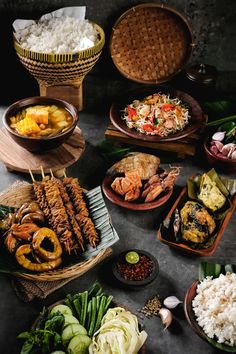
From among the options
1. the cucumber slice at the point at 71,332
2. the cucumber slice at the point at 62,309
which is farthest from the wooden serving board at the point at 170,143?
the cucumber slice at the point at 71,332

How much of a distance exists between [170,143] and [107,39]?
148 centimetres

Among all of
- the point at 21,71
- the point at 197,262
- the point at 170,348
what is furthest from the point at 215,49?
the point at 170,348

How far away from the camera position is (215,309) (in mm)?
3787

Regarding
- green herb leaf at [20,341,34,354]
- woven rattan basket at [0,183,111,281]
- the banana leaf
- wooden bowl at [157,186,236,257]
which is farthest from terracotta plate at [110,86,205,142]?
green herb leaf at [20,341,34,354]

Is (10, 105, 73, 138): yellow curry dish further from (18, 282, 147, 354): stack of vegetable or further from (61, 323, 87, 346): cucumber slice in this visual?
(61, 323, 87, 346): cucumber slice

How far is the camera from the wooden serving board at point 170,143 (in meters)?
5.42

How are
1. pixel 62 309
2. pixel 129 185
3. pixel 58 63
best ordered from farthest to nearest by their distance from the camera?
pixel 58 63, pixel 129 185, pixel 62 309

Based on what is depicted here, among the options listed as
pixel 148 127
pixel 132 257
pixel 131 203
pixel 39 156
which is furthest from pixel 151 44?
pixel 132 257

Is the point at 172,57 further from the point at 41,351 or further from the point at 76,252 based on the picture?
the point at 41,351

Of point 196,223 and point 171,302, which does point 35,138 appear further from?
point 171,302

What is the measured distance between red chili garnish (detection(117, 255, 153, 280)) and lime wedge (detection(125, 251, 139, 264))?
3 centimetres

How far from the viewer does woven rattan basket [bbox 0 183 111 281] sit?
4031mm

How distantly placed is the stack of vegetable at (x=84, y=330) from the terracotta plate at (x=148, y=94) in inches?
77.0

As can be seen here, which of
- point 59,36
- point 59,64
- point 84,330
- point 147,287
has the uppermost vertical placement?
point 59,36
